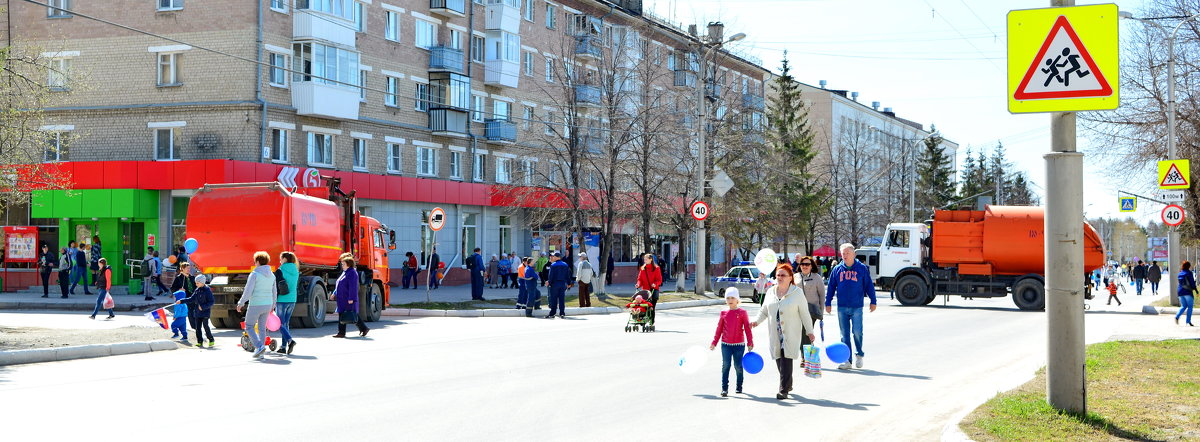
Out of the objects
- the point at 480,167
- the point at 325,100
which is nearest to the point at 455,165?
the point at 480,167

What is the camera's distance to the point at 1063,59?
8.29 m

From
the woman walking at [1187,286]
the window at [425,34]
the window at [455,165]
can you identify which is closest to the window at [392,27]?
the window at [425,34]

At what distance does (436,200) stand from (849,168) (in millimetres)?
47054

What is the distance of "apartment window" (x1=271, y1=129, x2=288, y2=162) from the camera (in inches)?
1470

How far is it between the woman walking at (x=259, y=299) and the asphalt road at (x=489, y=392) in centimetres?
40

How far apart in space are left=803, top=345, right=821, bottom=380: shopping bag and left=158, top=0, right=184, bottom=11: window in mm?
31879

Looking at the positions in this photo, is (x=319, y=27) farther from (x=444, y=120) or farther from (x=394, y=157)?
(x=444, y=120)

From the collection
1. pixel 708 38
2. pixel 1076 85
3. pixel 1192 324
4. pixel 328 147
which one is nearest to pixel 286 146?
pixel 328 147

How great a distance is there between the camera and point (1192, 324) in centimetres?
2419

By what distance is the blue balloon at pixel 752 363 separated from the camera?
11.1 metres

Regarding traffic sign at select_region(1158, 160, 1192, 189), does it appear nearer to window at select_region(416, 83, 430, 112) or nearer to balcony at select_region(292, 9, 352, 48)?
balcony at select_region(292, 9, 352, 48)

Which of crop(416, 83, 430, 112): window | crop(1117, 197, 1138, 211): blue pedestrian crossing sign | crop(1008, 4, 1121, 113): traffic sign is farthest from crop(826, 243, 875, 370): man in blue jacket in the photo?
crop(416, 83, 430, 112): window

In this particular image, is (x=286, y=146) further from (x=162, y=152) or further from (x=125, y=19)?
(x=125, y=19)

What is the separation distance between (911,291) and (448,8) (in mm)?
22763
